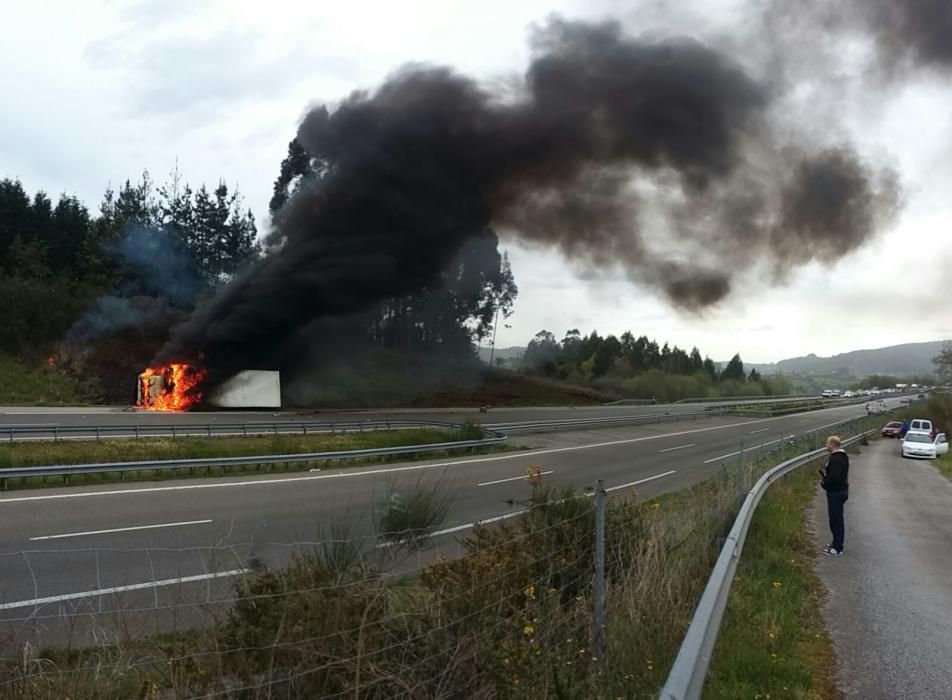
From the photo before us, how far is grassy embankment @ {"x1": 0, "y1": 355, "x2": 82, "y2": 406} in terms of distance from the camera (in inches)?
1500

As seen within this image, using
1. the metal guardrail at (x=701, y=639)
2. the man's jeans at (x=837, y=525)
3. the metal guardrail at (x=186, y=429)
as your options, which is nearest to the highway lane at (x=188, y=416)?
the metal guardrail at (x=186, y=429)

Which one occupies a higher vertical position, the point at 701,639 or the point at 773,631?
the point at 701,639

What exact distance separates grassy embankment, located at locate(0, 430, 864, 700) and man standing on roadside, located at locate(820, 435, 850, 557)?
13.7 feet

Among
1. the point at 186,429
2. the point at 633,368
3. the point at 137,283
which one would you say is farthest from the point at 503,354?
the point at 186,429

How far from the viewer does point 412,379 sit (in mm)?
57062

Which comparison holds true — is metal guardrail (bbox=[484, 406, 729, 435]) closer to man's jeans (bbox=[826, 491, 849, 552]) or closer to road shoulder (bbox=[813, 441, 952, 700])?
road shoulder (bbox=[813, 441, 952, 700])

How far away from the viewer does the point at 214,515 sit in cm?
1176

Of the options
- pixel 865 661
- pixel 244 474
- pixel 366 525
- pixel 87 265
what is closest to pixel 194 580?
pixel 366 525

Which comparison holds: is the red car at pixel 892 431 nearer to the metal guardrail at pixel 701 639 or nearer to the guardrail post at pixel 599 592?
the metal guardrail at pixel 701 639

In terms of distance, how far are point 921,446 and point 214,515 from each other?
106ft

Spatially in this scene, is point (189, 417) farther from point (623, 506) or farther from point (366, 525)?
point (623, 506)

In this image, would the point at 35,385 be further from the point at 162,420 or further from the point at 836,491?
the point at 836,491

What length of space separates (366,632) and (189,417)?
1184 inches

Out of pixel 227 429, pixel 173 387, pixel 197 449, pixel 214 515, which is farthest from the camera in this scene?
pixel 173 387
